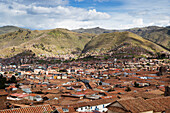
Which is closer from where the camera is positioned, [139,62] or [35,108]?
[35,108]

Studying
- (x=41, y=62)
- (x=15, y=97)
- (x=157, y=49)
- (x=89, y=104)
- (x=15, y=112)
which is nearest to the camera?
(x=15, y=112)

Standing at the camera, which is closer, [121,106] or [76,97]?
[121,106]

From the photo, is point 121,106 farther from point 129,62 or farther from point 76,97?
point 129,62

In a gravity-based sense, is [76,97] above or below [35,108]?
below

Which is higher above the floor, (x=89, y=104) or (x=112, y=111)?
(x=112, y=111)

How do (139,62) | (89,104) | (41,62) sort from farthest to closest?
1. (41,62)
2. (139,62)
3. (89,104)

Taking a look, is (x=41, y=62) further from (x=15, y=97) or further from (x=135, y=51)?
(x=15, y=97)

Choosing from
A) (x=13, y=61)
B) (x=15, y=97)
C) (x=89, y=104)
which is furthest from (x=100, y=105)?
(x=13, y=61)

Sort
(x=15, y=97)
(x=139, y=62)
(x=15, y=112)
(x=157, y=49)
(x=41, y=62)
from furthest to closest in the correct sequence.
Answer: (x=157, y=49) → (x=41, y=62) → (x=139, y=62) → (x=15, y=97) → (x=15, y=112)

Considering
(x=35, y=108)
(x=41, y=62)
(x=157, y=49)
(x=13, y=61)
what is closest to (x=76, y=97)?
(x=35, y=108)
